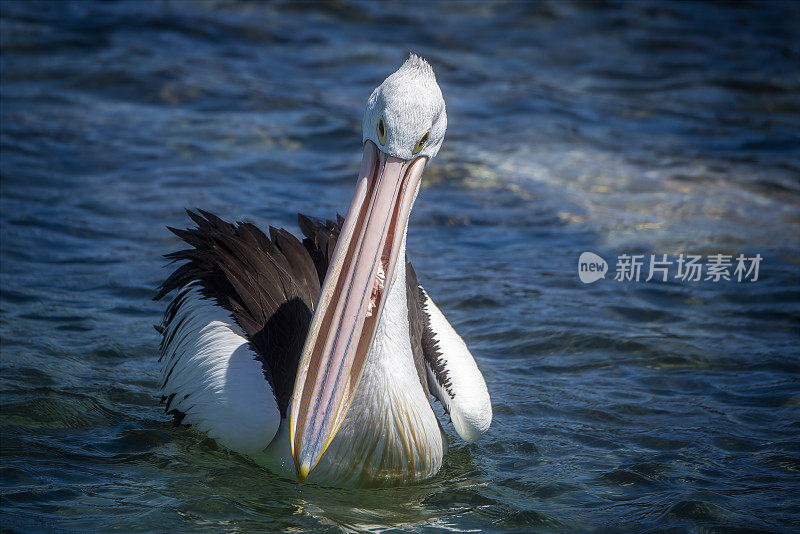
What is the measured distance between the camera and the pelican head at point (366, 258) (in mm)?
2986

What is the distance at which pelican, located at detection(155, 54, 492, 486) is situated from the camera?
3.02 m

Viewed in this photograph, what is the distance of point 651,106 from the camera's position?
9328 mm

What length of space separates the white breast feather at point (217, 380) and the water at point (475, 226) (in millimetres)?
195

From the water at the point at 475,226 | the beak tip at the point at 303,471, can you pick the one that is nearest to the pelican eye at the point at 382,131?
the beak tip at the point at 303,471

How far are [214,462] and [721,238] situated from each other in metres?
4.11

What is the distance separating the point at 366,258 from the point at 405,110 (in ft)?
1.60

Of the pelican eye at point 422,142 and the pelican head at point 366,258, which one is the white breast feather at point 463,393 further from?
the pelican eye at point 422,142

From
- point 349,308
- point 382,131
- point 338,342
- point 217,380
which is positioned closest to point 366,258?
point 349,308

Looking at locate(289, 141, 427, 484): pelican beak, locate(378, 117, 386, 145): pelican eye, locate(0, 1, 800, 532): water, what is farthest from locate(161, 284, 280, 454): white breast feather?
locate(378, 117, 386, 145): pelican eye

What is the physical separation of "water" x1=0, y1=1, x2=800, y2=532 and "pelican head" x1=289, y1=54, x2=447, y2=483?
419mm

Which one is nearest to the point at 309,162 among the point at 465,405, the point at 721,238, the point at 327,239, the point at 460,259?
the point at 460,259

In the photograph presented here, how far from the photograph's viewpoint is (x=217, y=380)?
3.41 m

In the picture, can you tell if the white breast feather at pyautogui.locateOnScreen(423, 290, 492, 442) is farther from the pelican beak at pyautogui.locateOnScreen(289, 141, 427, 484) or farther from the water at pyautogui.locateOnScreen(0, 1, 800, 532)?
the pelican beak at pyautogui.locateOnScreen(289, 141, 427, 484)

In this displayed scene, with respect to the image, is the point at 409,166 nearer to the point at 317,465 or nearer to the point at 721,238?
the point at 317,465
